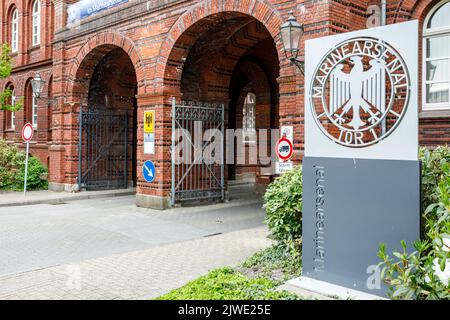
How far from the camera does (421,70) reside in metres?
8.49

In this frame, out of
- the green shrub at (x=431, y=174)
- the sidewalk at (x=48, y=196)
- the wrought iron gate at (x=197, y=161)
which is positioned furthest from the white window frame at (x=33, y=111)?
the green shrub at (x=431, y=174)

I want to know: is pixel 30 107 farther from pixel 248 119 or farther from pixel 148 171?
pixel 148 171

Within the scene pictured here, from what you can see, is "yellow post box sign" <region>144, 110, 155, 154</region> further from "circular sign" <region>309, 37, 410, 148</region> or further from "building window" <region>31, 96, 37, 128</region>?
"building window" <region>31, 96, 37, 128</region>

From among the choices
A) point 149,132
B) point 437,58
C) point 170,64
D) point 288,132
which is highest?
point 170,64

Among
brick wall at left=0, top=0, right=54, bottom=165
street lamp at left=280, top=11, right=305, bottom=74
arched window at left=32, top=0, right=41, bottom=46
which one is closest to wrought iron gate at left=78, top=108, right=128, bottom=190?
brick wall at left=0, top=0, right=54, bottom=165

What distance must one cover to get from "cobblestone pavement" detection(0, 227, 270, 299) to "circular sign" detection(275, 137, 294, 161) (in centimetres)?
169

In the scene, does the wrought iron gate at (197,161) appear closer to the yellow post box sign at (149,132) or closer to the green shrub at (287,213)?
the yellow post box sign at (149,132)

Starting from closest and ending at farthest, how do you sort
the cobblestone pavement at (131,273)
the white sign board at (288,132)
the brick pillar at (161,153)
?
the cobblestone pavement at (131,273), the white sign board at (288,132), the brick pillar at (161,153)

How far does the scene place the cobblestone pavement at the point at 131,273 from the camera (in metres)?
5.17

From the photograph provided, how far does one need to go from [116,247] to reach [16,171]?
11.2m

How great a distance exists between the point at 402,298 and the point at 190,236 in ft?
17.4

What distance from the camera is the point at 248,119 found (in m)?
23.3

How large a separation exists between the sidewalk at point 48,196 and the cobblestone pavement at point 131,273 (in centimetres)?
795

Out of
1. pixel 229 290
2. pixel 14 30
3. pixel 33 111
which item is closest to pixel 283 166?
pixel 229 290
